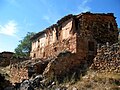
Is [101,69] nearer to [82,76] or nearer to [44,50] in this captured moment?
[82,76]

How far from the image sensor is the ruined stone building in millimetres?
17750

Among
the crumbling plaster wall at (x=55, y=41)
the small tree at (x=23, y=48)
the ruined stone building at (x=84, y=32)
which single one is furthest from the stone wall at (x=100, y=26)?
the small tree at (x=23, y=48)

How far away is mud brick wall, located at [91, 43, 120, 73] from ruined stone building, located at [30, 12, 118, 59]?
4.90 feet

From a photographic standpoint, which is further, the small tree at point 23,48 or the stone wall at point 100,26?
the small tree at point 23,48

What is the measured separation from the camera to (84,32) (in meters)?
20.0

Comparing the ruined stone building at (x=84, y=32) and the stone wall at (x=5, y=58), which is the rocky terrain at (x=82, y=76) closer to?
the ruined stone building at (x=84, y=32)

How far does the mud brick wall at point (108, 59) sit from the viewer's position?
14573mm

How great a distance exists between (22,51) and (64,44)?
30.2 meters

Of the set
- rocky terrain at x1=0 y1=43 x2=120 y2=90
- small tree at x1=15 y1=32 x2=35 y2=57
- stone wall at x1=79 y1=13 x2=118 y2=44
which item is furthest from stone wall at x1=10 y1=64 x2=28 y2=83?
small tree at x1=15 y1=32 x2=35 y2=57

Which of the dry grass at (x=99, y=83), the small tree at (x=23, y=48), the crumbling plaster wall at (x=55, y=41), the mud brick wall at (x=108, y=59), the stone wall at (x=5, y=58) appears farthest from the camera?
the small tree at (x=23, y=48)

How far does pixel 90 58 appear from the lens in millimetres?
17234

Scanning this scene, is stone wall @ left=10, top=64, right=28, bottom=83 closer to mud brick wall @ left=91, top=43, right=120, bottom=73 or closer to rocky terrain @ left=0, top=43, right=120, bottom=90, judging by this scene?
rocky terrain @ left=0, top=43, right=120, bottom=90

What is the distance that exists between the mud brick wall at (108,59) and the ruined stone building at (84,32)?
58.8 inches

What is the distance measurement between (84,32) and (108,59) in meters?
5.29
